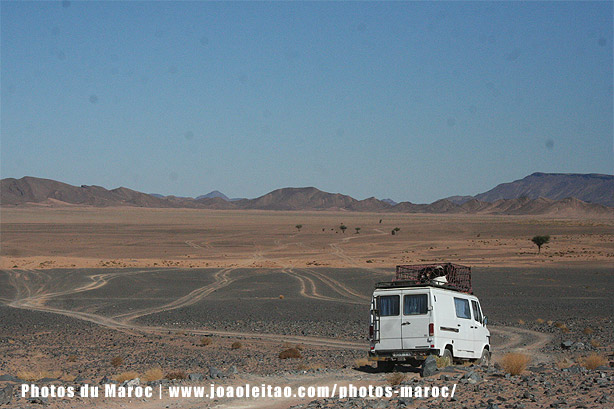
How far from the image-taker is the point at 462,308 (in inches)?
690

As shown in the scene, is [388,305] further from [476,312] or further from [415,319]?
[476,312]

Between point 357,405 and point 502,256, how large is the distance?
182 ft

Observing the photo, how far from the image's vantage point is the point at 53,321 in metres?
28.2

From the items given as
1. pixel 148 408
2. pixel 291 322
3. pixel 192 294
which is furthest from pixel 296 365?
pixel 192 294

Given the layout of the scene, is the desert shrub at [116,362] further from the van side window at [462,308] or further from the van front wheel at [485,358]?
the van front wheel at [485,358]

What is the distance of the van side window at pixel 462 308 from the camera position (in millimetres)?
17250

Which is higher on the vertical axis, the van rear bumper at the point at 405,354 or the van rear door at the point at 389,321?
the van rear door at the point at 389,321

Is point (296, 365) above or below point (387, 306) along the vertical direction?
below

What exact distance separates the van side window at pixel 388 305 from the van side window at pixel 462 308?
4.99ft

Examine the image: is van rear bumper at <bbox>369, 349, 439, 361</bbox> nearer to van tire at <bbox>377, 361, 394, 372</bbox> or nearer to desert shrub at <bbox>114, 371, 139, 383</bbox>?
van tire at <bbox>377, 361, 394, 372</bbox>

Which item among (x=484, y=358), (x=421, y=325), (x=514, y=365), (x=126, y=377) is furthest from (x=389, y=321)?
(x=126, y=377)

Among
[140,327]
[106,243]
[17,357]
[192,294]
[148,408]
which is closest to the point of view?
[148,408]

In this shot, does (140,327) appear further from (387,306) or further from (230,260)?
(230,260)

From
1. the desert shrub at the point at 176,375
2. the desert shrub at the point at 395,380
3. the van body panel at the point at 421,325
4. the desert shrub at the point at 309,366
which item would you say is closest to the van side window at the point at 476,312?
the van body panel at the point at 421,325
